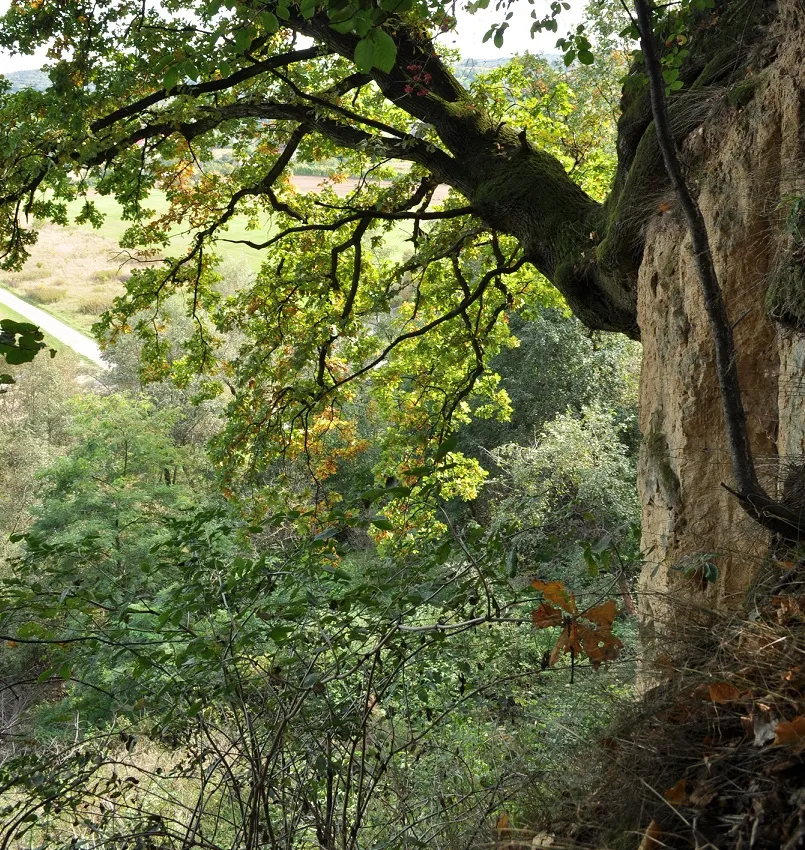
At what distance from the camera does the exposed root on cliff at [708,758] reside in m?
1.60

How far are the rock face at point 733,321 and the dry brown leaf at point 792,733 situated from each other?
3.73ft

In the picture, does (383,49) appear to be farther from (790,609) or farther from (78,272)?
(78,272)

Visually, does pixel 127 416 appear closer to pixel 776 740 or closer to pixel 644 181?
pixel 644 181

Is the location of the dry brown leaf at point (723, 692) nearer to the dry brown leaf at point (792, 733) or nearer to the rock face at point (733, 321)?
the dry brown leaf at point (792, 733)

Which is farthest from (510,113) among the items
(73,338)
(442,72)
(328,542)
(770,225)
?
(73,338)

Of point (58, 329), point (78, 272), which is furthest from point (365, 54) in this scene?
point (78, 272)

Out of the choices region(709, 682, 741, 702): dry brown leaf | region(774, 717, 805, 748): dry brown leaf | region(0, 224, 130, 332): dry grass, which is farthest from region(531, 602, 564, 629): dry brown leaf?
region(0, 224, 130, 332): dry grass

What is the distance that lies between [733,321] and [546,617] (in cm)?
198

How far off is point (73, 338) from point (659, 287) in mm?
45102

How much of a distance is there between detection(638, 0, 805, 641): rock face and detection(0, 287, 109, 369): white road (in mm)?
36362

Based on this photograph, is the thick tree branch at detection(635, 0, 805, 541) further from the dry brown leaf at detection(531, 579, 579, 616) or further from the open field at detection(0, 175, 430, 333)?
the open field at detection(0, 175, 430, 333)

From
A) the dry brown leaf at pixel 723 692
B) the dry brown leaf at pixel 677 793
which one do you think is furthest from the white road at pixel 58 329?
the dry brown leaf at pixel 677 793

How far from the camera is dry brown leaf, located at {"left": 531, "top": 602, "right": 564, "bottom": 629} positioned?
2176 millimetres

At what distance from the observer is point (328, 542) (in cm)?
268
